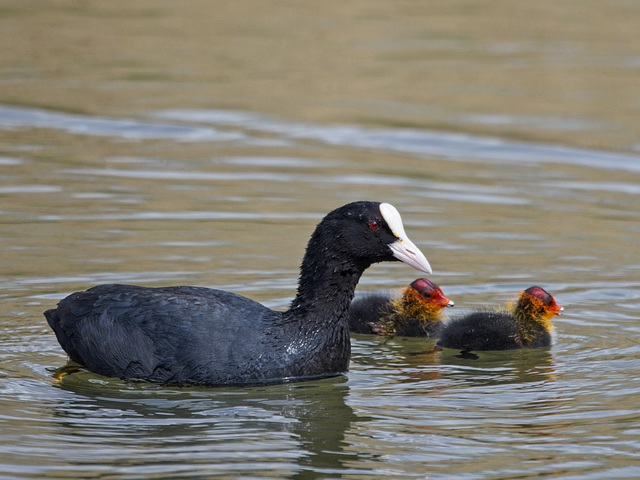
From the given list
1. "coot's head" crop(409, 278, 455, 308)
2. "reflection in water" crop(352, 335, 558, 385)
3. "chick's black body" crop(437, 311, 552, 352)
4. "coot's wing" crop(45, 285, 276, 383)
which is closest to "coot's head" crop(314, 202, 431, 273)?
"coot's wing" crop(45, 285, 276, 383)

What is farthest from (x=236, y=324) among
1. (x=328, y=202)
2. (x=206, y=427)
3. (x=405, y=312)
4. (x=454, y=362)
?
(x=328, y=202)

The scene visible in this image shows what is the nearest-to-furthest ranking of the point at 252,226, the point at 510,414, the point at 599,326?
the point at 510,414, the point at 599,326, the point at 252,226

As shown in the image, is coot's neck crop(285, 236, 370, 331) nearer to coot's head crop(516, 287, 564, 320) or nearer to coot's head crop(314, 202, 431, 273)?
coot's head crop(314, 202, 431, 273)

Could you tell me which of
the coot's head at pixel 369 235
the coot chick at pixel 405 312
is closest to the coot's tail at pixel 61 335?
the coot's head at pixel 369 235

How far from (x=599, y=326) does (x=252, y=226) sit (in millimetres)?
3368

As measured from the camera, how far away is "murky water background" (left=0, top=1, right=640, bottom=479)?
5.80 m

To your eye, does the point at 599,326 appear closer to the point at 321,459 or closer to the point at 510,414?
the point at 510,414

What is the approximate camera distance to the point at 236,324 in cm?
660

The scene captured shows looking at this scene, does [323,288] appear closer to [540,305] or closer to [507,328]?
[507,328]

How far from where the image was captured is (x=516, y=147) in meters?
13.4

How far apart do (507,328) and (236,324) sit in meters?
1.84

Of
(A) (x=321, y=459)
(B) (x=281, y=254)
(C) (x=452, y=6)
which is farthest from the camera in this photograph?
(C) (x=452, y=6)

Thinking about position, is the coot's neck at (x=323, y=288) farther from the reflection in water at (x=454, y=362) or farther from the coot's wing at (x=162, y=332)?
the reflection in water at (x=454, y=362)

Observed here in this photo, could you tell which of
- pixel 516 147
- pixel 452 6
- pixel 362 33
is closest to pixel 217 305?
pixel 516 147
